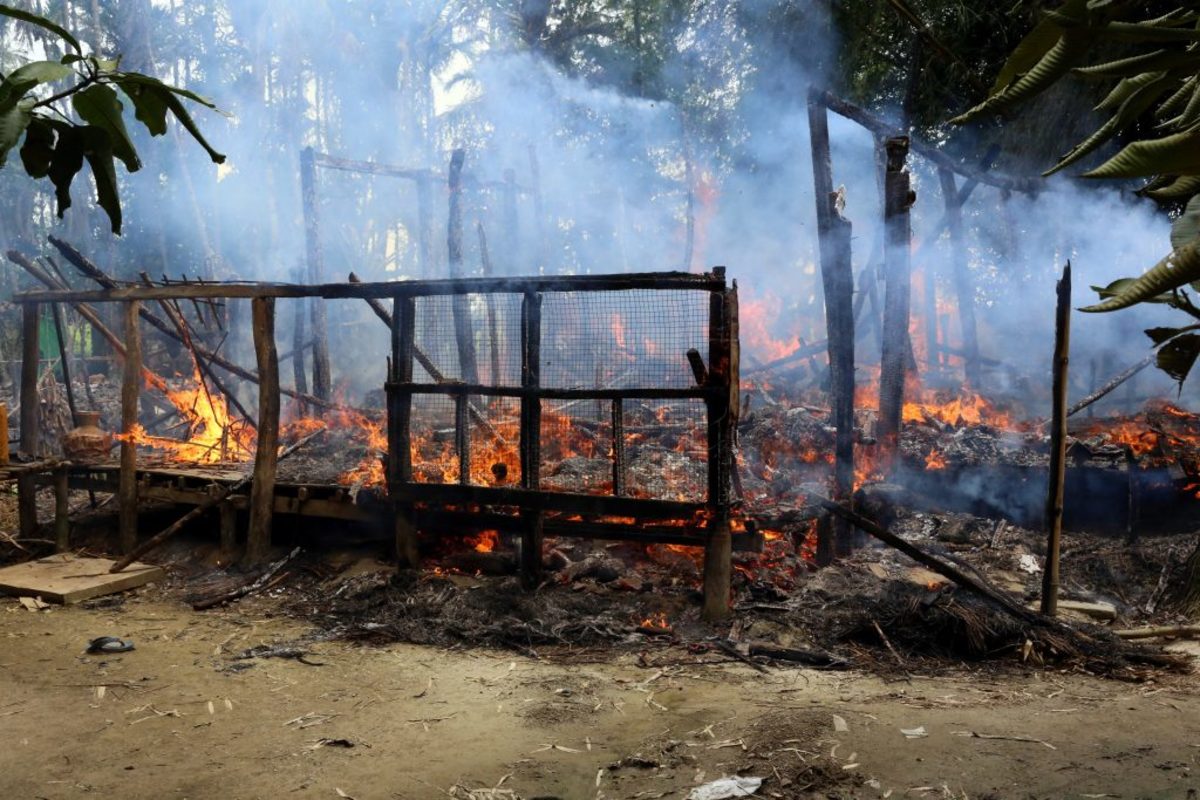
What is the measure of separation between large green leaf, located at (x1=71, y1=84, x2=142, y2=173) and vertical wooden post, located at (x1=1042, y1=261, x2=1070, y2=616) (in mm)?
6847

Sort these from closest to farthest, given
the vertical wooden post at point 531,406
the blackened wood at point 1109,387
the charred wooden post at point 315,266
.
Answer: the vertical wooden post at point 531,406 < the blackened wood at point 1109,387 < the charred wooden post at point 315,266

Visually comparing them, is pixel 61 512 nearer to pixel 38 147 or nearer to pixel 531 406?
pixel 531 406

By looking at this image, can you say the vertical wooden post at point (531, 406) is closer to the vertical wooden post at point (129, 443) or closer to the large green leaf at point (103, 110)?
the vertical wooden post at point (129, 443)

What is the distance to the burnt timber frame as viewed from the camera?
290 inches

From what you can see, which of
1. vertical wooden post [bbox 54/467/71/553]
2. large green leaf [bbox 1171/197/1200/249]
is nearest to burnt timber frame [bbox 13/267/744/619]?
vertical wooden post [bbox 54/467/71/553]

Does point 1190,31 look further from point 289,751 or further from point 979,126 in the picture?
point 979,126

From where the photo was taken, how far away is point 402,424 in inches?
343

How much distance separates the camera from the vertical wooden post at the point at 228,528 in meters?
9.73

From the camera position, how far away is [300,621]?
7930mm

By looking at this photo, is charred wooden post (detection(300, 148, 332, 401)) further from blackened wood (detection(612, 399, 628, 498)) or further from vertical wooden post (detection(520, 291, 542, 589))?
blackened wood (detection(612, 399, 628, 498))

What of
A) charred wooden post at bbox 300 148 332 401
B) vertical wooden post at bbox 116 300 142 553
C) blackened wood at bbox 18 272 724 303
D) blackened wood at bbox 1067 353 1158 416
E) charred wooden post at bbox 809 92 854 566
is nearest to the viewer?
blackened wood at bbox 18 272 724 303

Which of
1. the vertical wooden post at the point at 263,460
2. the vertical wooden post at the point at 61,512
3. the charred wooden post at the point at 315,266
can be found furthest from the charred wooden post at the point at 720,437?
the charred wooden post at the point at 315,266

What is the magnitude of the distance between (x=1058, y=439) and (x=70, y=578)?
9365 millimetres

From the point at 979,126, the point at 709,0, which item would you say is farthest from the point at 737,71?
the point at 979,126
